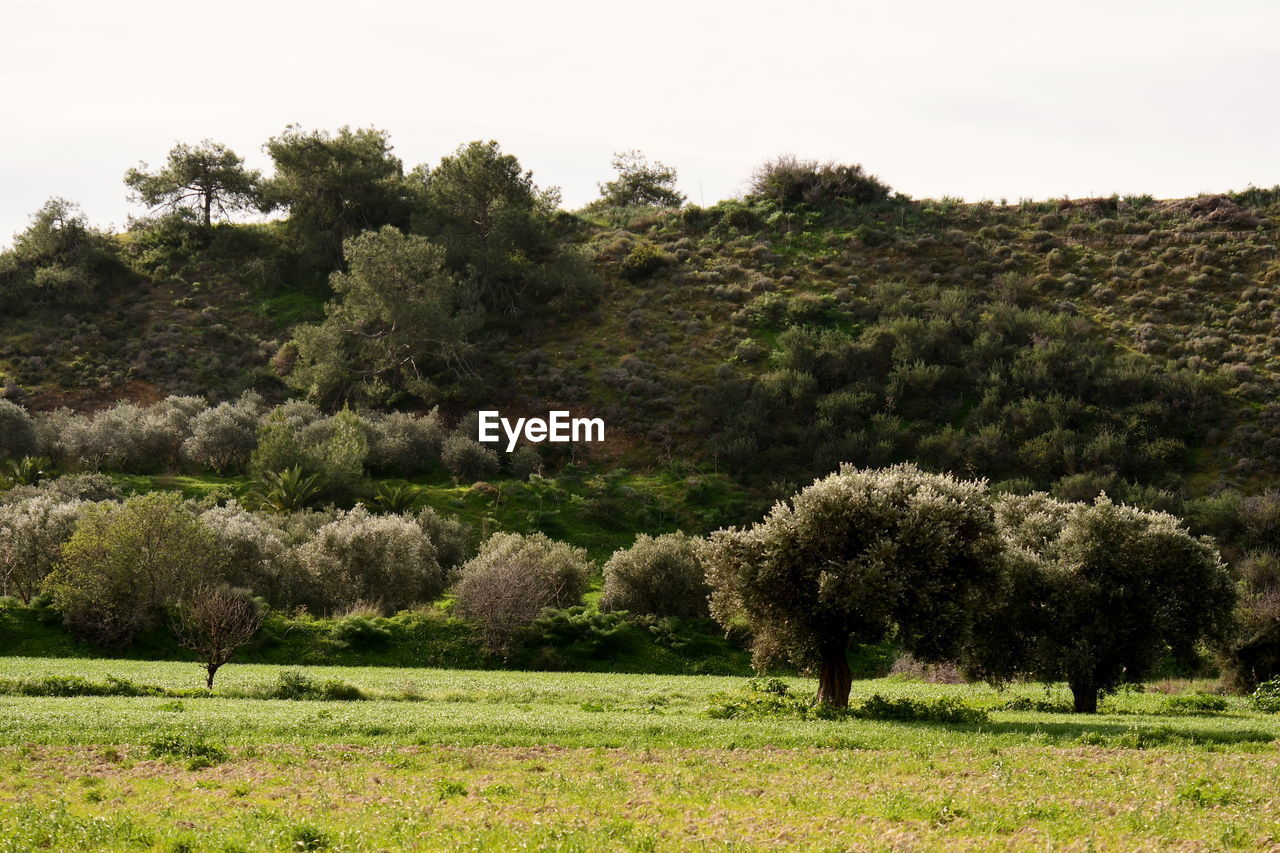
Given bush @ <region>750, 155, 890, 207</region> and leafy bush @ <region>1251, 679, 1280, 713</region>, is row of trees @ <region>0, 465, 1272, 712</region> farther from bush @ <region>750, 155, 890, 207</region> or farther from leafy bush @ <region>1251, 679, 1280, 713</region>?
bush @ <region>750, 155, 890, 207</region>

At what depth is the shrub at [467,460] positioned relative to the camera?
5959 centimetres

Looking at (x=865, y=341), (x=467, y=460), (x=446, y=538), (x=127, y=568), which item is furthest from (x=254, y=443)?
(x=865, y=341)

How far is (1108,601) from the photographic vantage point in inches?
974

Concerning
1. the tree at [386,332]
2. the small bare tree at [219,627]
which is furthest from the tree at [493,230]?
the small bare tree at [219,627]

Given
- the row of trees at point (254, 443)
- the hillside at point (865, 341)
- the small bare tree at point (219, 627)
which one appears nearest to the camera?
the small bare tree at point (219, 627)

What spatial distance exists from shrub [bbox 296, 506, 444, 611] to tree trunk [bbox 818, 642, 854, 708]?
71.9 feet

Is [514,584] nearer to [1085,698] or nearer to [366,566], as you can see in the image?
[366,566]

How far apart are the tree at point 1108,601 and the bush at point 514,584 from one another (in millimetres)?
16948

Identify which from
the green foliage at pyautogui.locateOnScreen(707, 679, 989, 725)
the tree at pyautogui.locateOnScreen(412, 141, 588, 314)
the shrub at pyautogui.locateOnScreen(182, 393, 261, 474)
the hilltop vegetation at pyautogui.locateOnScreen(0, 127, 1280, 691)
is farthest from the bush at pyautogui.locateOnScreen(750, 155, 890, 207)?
the green foliage at pyautogui.locateOnScreen(707, 679, 989, 725)

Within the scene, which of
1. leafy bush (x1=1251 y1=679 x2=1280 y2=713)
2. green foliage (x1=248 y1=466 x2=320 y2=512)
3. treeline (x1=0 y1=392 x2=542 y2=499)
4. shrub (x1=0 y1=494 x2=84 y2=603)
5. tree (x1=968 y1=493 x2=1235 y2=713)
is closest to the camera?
tree (x1=968 y1=493 x2=1235 y2=713)

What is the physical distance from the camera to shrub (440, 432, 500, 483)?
59594mm

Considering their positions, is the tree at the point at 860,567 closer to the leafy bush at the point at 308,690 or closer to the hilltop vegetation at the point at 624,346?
the leafy bush at the point at 308,690

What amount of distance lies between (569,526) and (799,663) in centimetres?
3090

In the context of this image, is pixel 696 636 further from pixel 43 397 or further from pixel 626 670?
pixel 43 397
